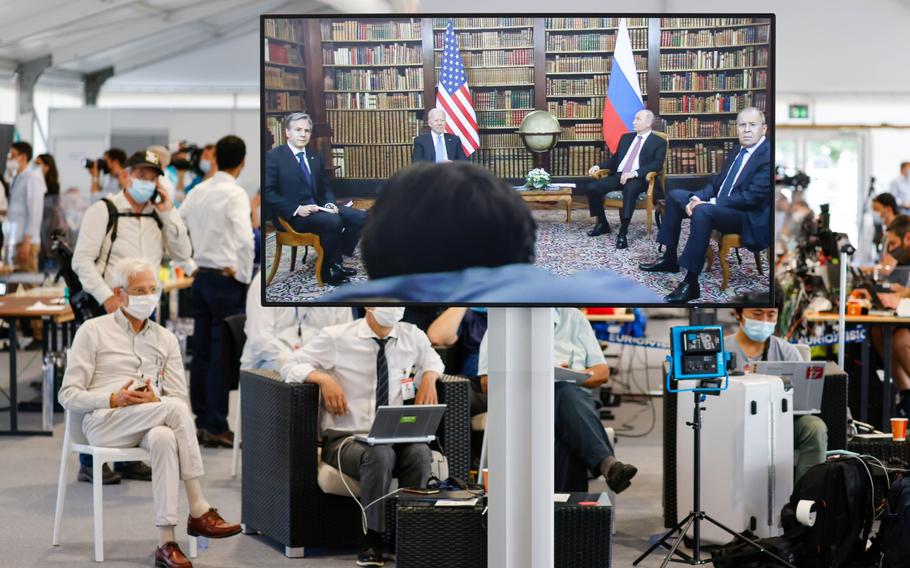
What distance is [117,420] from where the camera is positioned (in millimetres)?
4988

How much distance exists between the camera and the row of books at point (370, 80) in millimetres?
3283

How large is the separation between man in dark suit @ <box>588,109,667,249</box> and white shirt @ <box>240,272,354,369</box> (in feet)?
10.4

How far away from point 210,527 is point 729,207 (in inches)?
100

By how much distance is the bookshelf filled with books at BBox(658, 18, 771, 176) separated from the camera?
127 inches

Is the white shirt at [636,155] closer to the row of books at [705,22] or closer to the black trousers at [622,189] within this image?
the black trousers at [622,189]

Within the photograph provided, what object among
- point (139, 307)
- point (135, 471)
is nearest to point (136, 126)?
point (135, 471)

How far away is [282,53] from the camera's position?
130 inches

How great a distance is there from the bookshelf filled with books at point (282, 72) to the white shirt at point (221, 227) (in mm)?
4014

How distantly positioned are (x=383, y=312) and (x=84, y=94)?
1328cm

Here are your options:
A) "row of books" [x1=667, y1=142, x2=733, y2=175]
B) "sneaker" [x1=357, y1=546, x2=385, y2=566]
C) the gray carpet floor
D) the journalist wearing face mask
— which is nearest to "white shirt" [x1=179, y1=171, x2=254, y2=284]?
the gray carpet floor

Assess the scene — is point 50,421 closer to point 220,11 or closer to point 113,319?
point 113,319

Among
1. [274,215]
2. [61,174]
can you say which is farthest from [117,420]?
[61,174]

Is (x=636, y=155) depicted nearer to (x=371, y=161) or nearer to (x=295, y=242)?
(x=371, y=161)

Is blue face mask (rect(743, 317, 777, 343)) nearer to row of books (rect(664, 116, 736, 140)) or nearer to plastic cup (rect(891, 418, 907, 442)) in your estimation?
plastic cup (rect(891, 418, 907, 442))
